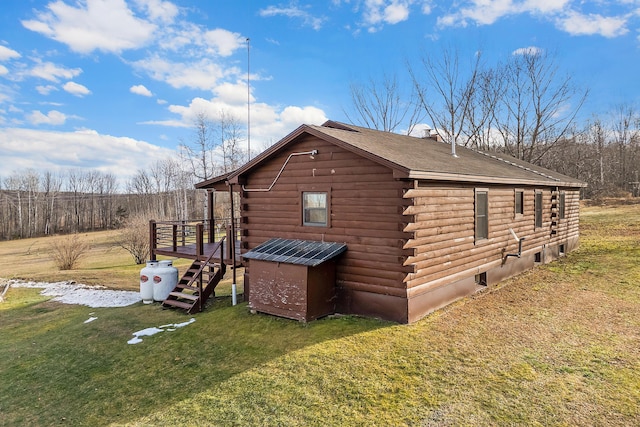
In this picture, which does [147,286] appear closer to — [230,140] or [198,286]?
[198,286]

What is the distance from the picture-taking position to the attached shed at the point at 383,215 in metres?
7.52

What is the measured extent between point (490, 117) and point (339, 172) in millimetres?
27564

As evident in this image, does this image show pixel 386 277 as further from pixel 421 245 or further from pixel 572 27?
pixel 572 27

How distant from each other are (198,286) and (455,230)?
6.79 meters

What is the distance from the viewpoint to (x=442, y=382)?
202 inches

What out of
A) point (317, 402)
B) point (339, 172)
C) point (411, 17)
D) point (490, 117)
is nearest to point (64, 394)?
point (317, 402)

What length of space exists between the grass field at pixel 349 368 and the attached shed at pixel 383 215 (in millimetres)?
641

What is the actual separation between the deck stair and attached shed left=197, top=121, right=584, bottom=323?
1269 millimetres

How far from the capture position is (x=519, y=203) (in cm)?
1173

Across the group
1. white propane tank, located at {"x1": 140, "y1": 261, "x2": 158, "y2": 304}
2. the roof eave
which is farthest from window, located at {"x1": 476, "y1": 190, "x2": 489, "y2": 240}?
white propane tank, located at {"x1": 140, "y1": 261, "x2": 158, "y2": 304}

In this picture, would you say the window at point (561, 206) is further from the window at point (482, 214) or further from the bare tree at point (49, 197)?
the bare tree at point (49, 197)

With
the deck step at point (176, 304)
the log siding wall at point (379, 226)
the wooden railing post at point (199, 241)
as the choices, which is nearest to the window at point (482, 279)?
the log siding wall at point (379, 226)

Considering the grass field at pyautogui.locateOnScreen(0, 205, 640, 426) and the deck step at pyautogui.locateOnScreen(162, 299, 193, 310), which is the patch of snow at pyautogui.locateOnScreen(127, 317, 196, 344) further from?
the deck step at pyautogui.locateOnScreen(162, 299, 193, 310)

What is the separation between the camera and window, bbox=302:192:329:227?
8.62 meters
